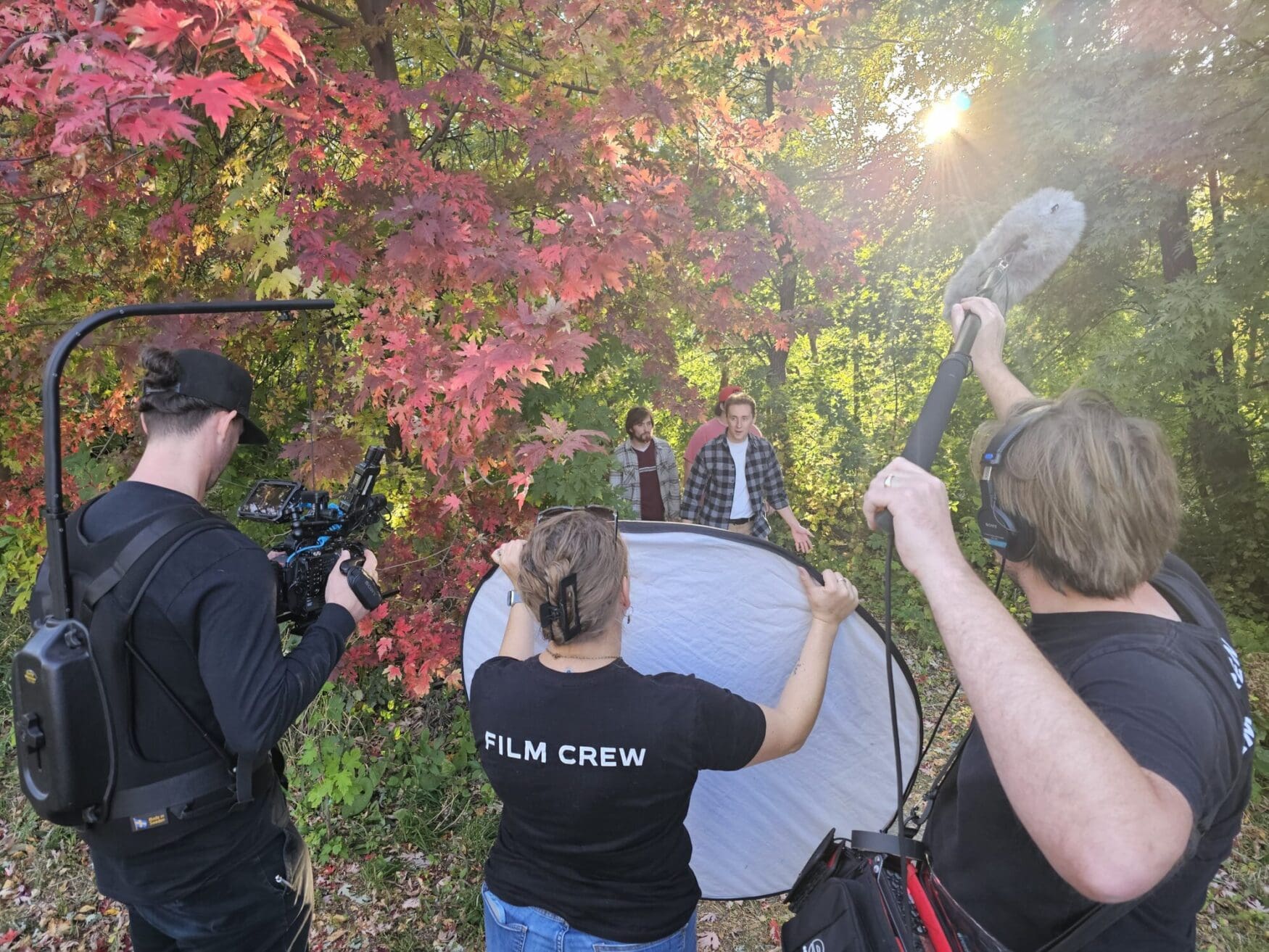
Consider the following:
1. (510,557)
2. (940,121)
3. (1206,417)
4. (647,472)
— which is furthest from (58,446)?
(940,121)

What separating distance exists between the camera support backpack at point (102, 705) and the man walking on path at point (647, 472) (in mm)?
3768

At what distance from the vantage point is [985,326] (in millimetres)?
1643

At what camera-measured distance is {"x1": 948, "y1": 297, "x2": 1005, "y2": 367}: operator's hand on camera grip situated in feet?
5.08

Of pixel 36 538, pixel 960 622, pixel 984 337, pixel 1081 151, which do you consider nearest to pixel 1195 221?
→ pixel 1081 151

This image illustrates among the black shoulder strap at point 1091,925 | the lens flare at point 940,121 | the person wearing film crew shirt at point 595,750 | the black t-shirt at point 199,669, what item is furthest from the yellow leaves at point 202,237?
the lens flare at point 940,121

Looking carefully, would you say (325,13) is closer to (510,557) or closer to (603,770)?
(510,557)

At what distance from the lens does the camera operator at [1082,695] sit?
850mm

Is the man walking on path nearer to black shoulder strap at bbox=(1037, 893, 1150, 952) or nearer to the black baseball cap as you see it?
the black baseball cap

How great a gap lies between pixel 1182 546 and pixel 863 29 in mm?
6632

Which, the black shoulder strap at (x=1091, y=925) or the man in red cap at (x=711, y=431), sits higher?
the man in red cap at (x=711, y=431)

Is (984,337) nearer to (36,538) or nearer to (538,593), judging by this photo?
(538,593)

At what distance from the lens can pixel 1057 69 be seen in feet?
20.1

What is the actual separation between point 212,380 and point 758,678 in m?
1.67

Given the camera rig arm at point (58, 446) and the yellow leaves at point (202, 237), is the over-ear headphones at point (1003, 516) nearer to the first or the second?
the camera rig arm at point (58, 446)
